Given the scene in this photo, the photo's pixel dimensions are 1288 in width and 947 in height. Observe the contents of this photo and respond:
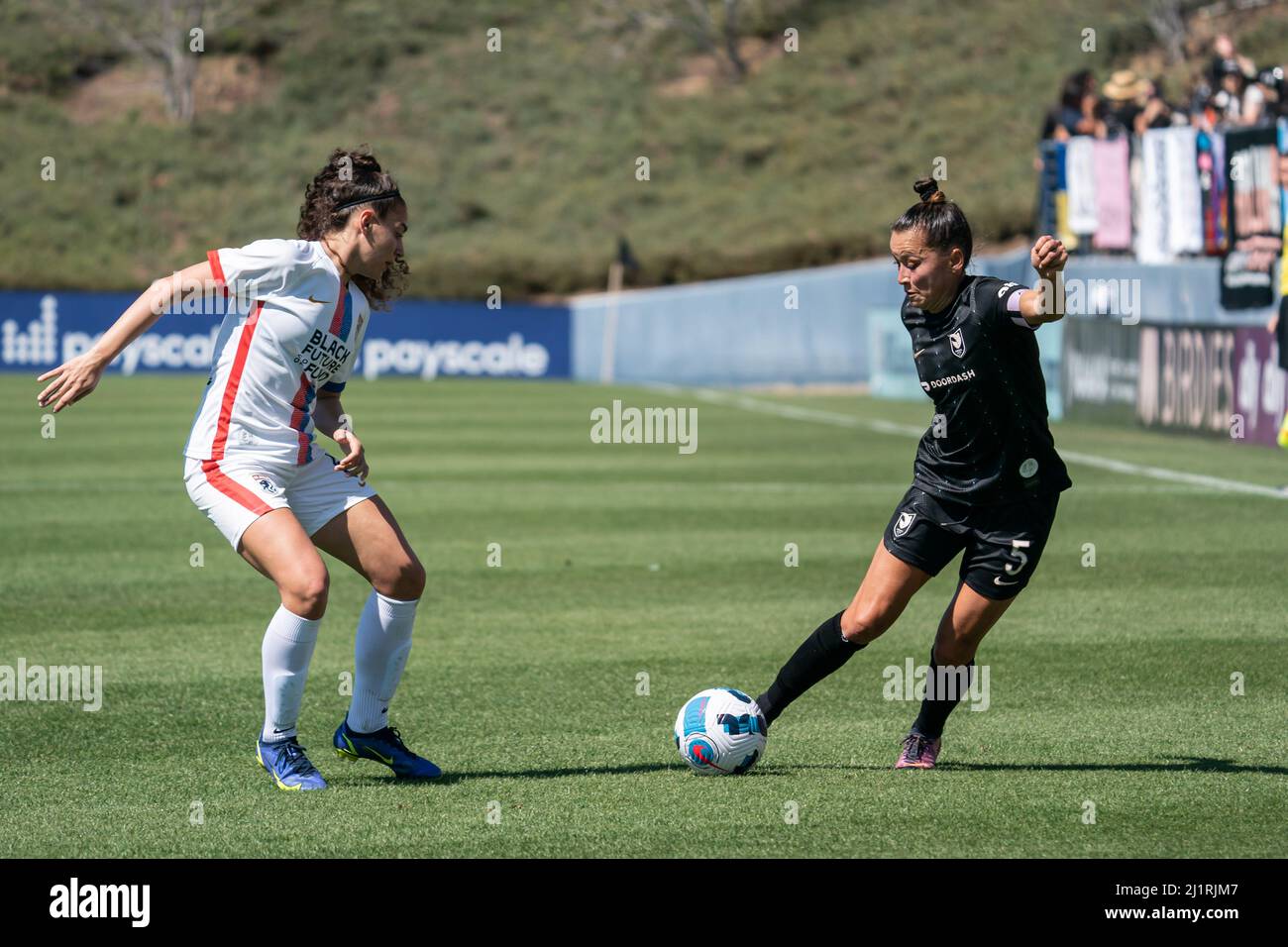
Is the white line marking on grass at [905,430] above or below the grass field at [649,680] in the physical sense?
above

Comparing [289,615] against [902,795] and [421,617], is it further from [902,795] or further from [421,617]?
[421,617]

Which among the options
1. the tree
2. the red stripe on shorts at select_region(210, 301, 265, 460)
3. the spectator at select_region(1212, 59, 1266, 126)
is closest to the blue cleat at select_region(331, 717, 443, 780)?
the red stripe on shorts at select_region(210, 301, 265, 460)

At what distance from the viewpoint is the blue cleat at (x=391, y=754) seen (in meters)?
6.45

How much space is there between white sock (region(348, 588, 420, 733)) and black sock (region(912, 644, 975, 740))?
1869 mm

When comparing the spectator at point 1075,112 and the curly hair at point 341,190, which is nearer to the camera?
Answer: the curly hair at point 341,190

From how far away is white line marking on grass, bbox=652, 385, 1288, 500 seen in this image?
16328mm

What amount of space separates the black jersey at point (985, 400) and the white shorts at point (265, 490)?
2.06m

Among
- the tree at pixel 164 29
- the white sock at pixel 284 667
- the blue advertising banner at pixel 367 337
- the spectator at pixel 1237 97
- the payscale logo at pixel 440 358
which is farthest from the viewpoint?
the tree at pixel 164 29

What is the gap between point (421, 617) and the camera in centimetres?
1026

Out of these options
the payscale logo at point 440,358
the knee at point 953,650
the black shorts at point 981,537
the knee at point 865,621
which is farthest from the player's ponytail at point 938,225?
the payscale logo at point 440,358

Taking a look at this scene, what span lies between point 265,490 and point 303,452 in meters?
0.25

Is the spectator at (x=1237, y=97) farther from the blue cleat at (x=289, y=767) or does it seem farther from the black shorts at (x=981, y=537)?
the blue cleat at (x=289, y=767)

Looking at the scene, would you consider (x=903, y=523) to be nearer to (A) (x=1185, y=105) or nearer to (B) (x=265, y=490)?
(B) (x=265, y=490)
